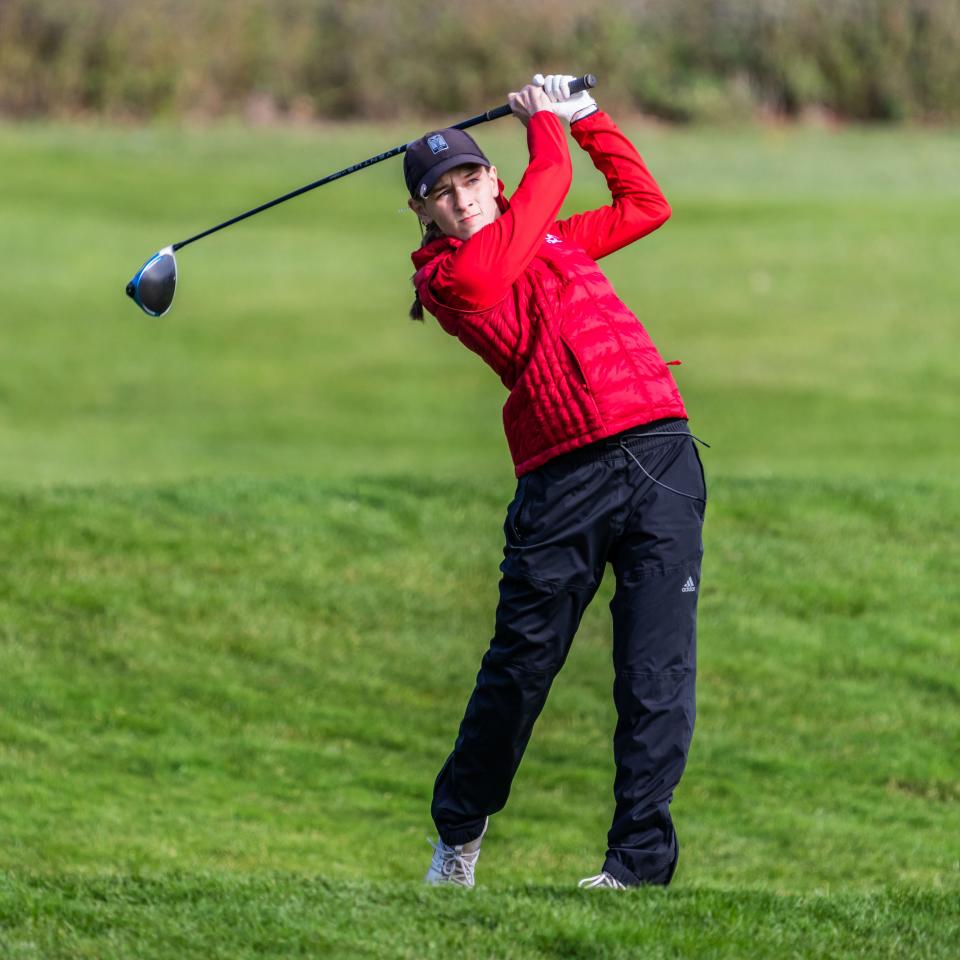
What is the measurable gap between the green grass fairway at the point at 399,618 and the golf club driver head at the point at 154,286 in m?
1.52

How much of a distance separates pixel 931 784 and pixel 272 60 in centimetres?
2369

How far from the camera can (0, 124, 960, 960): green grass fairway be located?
4473mm

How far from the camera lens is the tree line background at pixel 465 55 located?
2742 centimetres

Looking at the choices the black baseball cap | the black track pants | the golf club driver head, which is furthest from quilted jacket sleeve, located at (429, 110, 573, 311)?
the golf club driver head

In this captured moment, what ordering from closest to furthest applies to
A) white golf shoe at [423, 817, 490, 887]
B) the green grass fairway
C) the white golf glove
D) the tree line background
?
the green grass fairway < the white golf glove < white golf shoe at [423, 817, 490, 887] < the tree line background

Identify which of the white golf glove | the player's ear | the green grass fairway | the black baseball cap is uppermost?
the white golf glove

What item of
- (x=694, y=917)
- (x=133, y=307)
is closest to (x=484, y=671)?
(x=694, y=917)

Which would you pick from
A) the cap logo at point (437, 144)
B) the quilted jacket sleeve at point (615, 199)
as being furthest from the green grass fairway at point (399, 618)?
the cap logo at point (437, 144)

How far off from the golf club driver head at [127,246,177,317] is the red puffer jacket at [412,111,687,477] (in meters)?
0.91

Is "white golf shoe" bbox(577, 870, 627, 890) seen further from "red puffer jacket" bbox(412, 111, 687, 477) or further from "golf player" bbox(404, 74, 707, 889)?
"red puffer jacket" bbox(412, 111, 687, 477)

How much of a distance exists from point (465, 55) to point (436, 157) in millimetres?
25325

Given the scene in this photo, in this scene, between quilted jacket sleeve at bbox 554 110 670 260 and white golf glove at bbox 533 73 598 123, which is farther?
quilted jacket sleeve at bbox 554 110 670 260

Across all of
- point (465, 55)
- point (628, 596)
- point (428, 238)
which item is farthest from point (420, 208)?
point (465, 55)

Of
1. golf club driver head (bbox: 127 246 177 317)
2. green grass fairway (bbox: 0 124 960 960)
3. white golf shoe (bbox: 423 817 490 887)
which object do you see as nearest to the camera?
green grass fairway (bbox: 0 124 960 960)
